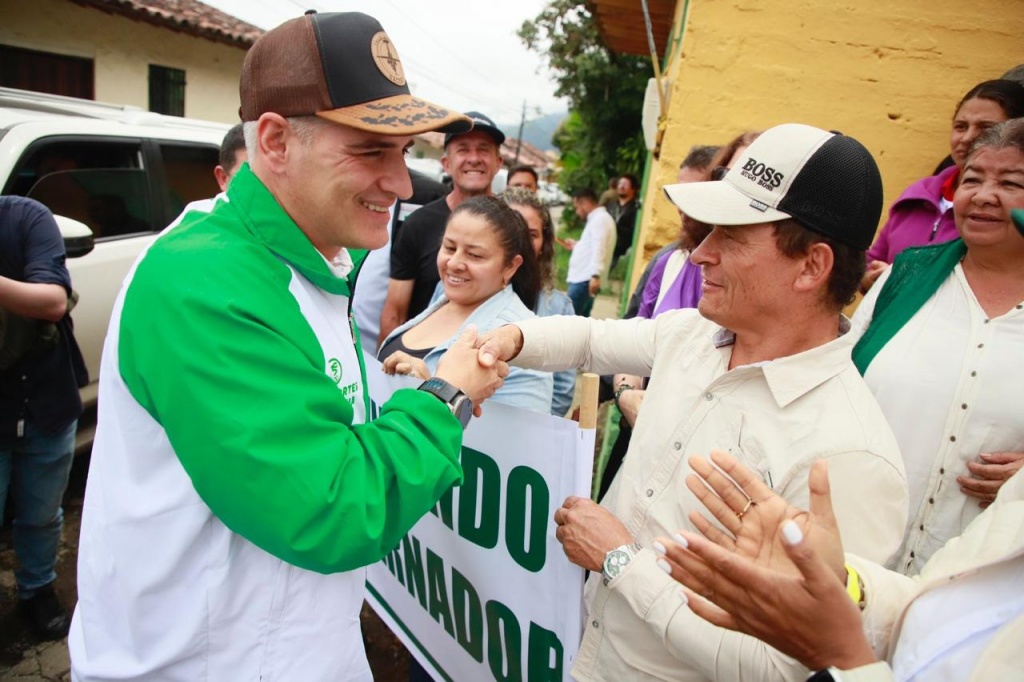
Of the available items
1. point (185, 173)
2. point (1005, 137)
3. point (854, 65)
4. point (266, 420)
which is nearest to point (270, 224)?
point (266, 420)

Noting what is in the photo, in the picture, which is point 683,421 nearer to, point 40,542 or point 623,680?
point 623,680

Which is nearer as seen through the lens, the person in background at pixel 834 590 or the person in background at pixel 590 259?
the person in background at pixel 834 590

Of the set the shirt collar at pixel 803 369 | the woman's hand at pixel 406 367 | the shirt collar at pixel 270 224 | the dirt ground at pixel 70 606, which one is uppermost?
the shirt collar at pixel 270 224

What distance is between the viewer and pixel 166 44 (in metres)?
12.2

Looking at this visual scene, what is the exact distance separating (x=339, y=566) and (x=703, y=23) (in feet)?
11.4

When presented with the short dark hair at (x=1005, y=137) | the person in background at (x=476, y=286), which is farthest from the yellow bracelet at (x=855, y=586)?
the short dark hair at (x=1005, y=137)

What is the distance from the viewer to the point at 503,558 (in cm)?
179

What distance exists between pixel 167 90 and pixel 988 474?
48.0ft

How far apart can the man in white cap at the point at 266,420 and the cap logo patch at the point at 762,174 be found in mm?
675

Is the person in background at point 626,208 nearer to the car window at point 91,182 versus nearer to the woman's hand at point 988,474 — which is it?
the car window at point 91,182

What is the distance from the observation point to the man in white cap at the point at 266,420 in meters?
1.04

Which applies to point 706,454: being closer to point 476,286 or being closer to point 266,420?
point 266,420

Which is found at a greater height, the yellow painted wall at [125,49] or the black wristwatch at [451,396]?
the yellow painted wall at [125,49]

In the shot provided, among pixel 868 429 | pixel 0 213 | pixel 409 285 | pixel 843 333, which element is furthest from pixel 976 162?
A: pixel 0 213
